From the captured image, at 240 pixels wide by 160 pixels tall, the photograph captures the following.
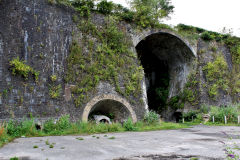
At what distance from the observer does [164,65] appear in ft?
63.8

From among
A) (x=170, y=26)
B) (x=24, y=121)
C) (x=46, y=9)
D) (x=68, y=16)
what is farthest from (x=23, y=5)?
(x=170, y=26)

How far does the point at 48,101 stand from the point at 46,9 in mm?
4641

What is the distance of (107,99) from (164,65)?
9044 mm

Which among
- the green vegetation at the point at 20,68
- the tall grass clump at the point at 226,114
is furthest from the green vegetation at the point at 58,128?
the tall grass clump at the point at 226,114

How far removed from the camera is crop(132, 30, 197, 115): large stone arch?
16625mm

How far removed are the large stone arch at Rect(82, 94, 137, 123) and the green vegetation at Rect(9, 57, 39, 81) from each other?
3049 millimetres

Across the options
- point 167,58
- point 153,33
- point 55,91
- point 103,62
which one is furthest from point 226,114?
point 55,91

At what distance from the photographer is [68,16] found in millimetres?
11898

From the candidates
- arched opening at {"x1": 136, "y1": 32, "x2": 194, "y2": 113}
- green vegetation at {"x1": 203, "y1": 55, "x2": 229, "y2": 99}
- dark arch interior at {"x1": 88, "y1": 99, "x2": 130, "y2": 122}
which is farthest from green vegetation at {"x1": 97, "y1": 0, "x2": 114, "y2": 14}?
green vegetation at {"x1": 203, "y1": 55, "x2": 229, "y2": 99}

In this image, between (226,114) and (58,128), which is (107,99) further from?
(226,114)

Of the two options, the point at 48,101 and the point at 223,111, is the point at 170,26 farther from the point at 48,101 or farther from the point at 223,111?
the point at 48,101

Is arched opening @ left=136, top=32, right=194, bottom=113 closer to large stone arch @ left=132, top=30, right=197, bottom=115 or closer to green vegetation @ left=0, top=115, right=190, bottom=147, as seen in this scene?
large stone arch @ left=132, top=30, right=197, bottom=115

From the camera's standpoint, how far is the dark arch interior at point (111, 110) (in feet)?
41.0

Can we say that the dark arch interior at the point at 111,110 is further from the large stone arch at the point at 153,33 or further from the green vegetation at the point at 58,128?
the large stone arch at the point at 153,33
